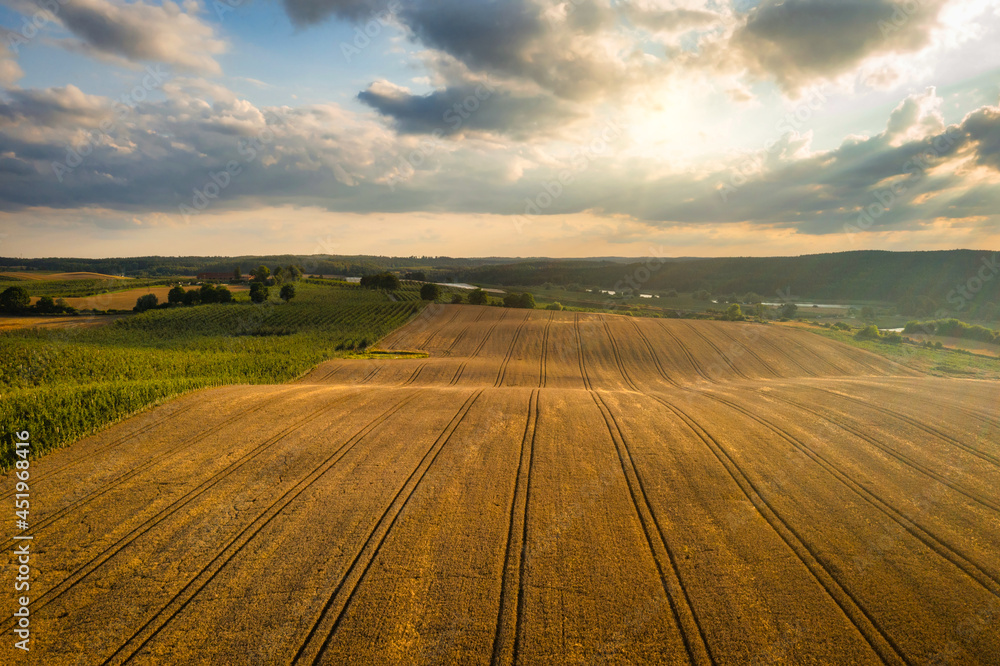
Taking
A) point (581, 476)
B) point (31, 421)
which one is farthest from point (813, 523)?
point (31, 421)

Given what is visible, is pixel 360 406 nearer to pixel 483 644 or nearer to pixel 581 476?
pixel 581 476

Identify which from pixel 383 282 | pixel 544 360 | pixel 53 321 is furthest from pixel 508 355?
pixel 383 282

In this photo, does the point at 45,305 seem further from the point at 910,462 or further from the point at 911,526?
the point at 910,462

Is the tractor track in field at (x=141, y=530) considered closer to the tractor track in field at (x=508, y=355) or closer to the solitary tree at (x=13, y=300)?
the tractor track in field at (x=508, y=355)

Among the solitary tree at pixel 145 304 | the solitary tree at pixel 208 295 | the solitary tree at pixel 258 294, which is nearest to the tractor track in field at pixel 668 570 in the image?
the solitary tree at pixel 258 294

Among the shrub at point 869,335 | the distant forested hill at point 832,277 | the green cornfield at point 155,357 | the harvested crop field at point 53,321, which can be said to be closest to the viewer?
the green cornfield at point 155,357
